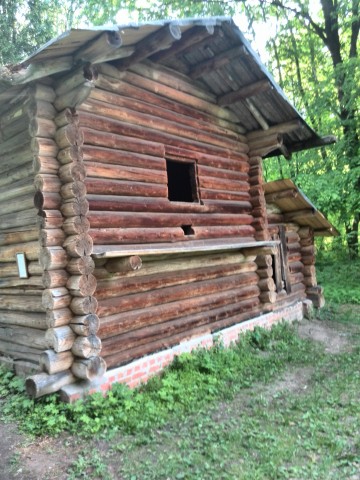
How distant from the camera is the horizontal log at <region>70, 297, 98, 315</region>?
5.23 meters

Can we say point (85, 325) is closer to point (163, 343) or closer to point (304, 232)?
point (163, 343)

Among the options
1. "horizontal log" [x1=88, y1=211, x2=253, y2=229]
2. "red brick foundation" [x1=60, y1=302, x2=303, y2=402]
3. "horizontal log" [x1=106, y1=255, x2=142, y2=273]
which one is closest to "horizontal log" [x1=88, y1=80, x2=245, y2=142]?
"horizontal log" [x1=88, y1=211, x2=253, y2=229]

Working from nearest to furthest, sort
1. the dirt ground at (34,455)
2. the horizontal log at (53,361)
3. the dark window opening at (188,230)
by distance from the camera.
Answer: the dirt ground at (34,455) → the horizontal log at (53,361) → the dark window opening at (188,230)

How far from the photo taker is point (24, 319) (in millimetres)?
5832

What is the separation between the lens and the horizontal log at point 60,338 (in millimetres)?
5129

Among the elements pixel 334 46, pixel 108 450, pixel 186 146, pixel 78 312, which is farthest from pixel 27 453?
pixel 334 46

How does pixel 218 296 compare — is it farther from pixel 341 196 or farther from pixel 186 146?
pixel 341 196

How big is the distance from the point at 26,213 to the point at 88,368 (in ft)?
8.03

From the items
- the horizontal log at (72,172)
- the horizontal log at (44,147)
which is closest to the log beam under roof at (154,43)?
the horizontal log at (44,147)

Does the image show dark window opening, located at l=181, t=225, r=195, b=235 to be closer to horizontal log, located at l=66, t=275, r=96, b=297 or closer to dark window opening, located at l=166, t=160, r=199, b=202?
dark window opening, located at l=166, t=160, r=199, b=202

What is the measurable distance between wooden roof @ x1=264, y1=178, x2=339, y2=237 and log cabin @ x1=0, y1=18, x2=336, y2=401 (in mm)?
1331

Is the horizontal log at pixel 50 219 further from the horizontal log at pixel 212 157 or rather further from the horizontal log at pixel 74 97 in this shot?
the horizontal log at pixel 212 157

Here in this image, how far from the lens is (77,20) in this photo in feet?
65.0

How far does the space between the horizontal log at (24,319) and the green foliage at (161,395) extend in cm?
81
